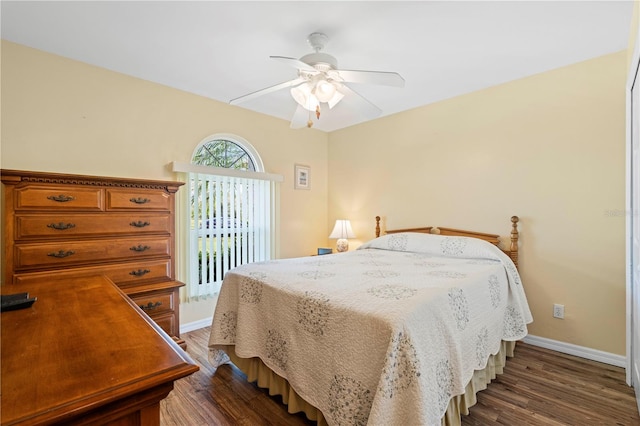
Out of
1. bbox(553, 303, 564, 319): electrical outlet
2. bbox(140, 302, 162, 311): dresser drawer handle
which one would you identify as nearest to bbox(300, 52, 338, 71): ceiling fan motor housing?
bbox(140, 302, 162, 311): dresser drawer handle

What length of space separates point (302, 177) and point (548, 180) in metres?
2.80

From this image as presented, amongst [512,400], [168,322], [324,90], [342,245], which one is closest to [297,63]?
[324,90]

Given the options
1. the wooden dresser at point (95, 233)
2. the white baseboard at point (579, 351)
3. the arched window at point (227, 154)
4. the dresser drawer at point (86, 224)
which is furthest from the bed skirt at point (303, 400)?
the arched window at point (227, 154)

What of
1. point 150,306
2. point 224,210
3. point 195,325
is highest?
point 224,210

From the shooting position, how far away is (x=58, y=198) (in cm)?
208

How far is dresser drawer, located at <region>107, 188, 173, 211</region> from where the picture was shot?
2.31 meters

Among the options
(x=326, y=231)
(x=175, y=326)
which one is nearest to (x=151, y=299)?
(x=175, y=326)

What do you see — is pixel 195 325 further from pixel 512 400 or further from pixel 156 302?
pixel 512 400

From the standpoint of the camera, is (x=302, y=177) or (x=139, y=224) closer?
(x=139, y=224)

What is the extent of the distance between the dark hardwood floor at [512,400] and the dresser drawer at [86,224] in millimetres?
1214

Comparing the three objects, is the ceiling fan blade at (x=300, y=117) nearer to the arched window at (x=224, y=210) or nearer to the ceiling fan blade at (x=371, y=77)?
the ceiling fan blade at (x=371, y=77)

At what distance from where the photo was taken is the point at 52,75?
2443 mm

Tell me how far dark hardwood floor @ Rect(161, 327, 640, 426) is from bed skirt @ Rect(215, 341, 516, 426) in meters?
0.07

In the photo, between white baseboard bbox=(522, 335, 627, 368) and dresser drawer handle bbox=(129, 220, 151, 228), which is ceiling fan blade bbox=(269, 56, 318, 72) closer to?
dresser drawer handle bbox=(129, 220, 151, 228)
